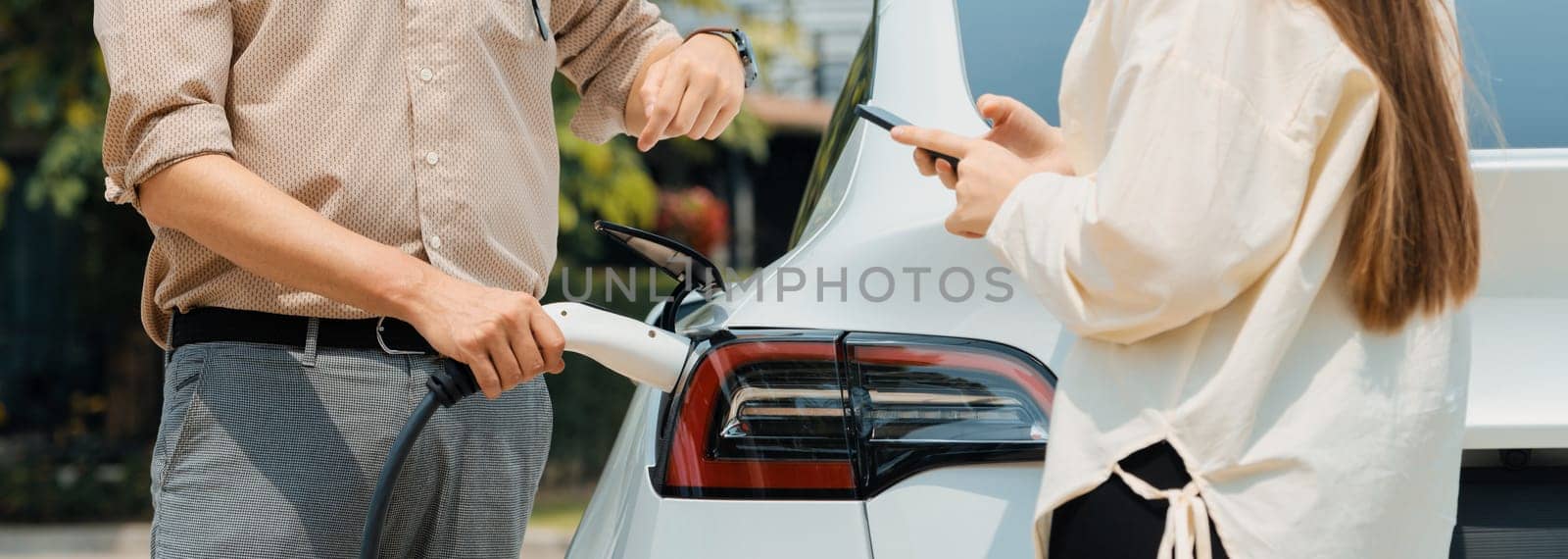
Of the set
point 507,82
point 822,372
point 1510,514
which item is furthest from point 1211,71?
point 507,82

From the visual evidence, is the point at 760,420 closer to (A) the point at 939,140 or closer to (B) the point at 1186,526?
(A) the point at 939,140

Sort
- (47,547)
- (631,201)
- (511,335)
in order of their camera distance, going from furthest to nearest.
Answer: (631,201) → (47,547) → (511,335)

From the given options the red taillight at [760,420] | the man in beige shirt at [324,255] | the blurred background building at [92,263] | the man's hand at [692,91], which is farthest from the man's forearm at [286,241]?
the blurred background building at [92,263]

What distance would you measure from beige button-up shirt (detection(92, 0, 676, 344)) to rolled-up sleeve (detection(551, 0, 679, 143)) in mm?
251

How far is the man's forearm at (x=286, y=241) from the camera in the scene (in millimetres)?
1459

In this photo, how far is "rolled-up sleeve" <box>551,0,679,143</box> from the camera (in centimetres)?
199

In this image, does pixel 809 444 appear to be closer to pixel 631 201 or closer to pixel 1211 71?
pixel 1211 71

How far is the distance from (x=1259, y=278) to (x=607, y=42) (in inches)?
42.5

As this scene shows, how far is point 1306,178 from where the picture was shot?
117cm

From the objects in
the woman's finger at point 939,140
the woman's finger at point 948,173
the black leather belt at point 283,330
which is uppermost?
the woman's finger at point 939,140

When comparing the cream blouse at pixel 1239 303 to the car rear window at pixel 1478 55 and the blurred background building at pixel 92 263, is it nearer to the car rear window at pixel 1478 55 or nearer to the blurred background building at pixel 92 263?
the car rear window at pixel 1478 55

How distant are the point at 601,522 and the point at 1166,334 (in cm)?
86

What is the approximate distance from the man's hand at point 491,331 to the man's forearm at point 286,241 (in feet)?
0.08

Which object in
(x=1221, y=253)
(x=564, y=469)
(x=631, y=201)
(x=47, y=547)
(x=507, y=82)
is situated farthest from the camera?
(x=564, y=469)
